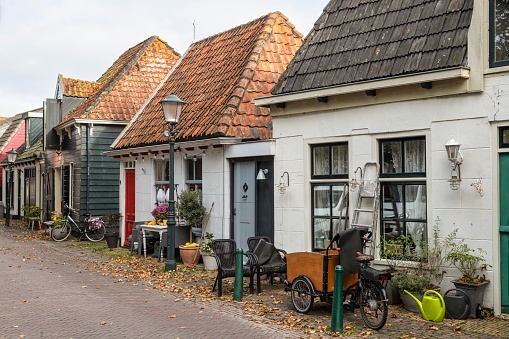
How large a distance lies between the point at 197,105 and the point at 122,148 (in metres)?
3.23

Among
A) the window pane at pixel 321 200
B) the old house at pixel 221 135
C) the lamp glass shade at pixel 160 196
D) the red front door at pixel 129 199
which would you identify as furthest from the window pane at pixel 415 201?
the red front door at pixel 129 199

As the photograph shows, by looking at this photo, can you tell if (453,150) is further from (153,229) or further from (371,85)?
(153,229)

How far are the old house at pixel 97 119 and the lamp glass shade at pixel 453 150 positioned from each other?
46.3 ft

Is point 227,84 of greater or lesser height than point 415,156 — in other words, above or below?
above

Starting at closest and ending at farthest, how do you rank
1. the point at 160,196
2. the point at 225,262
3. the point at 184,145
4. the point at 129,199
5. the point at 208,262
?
the point at 225,262 < the point at 208,262 < the point at 184,145 < the point at 160,196 < the point at 129,199

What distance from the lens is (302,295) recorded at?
832 cm

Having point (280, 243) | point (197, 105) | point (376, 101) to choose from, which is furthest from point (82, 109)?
point (376, 101)

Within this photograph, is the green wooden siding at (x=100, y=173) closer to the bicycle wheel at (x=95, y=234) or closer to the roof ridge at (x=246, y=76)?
the bicycle wheel at (x=95, y=234)

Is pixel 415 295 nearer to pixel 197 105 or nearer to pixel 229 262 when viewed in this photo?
pixel 229 262

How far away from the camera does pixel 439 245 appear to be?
27.5 ft

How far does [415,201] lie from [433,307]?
1.83 meters

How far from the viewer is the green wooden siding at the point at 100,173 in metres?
19.9

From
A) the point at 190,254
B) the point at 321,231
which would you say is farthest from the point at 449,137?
the point at 190,254

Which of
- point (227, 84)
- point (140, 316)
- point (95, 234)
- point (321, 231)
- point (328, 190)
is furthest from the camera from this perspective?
point (95, 234)
